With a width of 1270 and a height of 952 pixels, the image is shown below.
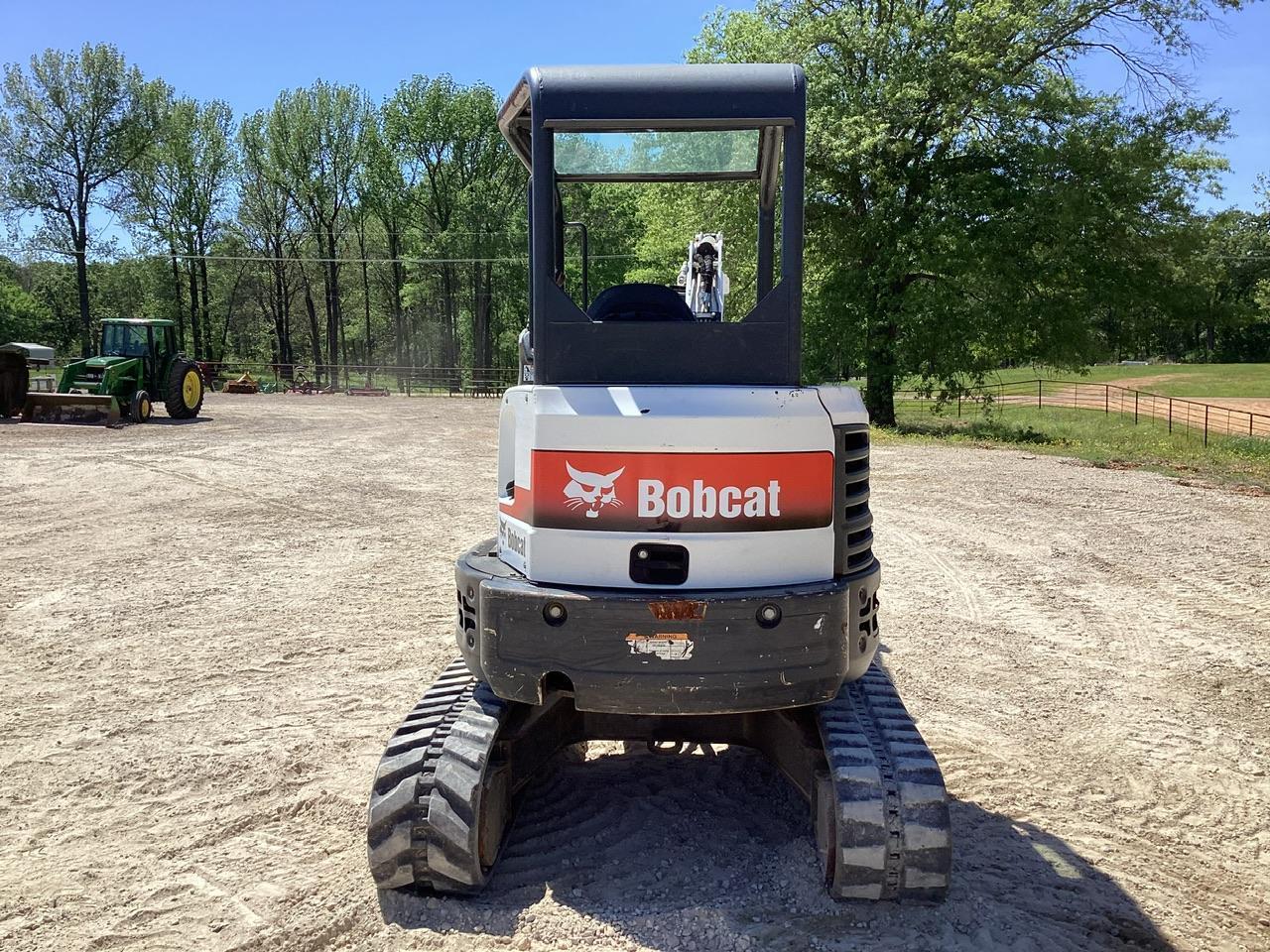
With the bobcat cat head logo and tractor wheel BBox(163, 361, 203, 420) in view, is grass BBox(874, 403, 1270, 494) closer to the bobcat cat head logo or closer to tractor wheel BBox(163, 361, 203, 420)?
the bobcat cat head logo

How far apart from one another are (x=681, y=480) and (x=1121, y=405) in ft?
120

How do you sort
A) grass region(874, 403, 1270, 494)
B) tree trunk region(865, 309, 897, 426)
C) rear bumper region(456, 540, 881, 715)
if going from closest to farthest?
rear bumper region(456, 540, 881, 715)
grass region(874, 403, 1270, 494)
tree trunk region(865, 309, 897, 426)

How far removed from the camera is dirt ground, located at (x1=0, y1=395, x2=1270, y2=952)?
11.3 ft

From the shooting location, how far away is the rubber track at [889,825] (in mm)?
3332

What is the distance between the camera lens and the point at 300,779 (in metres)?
4.60

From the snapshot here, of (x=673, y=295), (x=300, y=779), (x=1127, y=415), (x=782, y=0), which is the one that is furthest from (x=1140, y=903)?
(x=1127, y=415)

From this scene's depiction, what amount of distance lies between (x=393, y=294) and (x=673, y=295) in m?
62.7

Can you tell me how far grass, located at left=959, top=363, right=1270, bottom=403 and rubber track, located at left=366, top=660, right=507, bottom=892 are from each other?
3733cm

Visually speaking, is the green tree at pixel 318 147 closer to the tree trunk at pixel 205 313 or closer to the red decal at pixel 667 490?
the tree trunk at pixel 205 313

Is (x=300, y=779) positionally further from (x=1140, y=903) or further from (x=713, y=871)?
(x=1140, y=903)

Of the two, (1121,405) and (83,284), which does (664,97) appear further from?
(83,284)

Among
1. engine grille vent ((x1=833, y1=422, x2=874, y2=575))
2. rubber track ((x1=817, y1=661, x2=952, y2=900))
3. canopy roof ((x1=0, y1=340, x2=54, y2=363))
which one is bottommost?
rubber track ((x1=817, y1=661, x2=952, y2=900))

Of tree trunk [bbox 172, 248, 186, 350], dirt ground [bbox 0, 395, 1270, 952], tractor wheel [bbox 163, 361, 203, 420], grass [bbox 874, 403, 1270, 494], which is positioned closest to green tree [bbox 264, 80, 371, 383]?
tree trunk [bbox 172, 248, 186, 350]

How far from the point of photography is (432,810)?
3.41m
